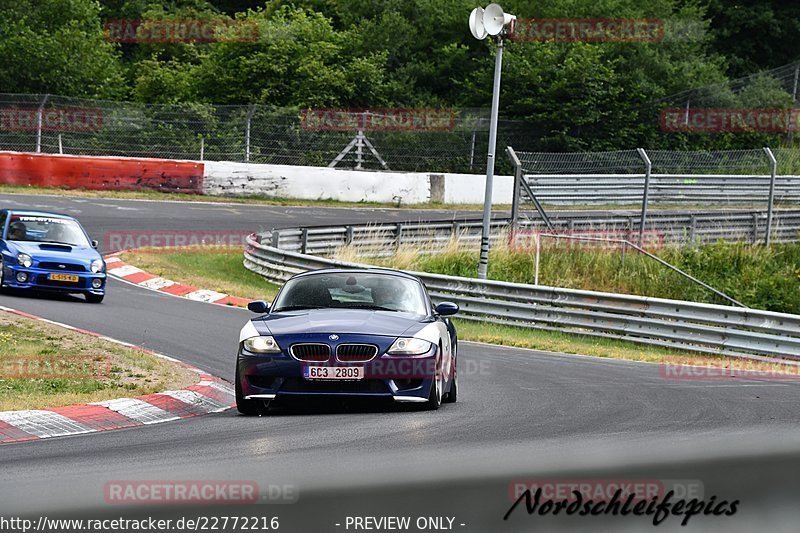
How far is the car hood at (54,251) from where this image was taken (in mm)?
18641

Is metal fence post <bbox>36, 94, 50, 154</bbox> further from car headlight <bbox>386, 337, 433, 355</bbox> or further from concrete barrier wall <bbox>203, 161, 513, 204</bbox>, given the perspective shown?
car headlight <bbox>386, 337, 433, 355</bbox>

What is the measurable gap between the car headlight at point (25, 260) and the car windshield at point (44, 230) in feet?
1.93

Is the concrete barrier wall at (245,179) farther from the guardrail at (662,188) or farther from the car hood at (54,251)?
the car hood at (54,251)

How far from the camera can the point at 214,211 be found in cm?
3206

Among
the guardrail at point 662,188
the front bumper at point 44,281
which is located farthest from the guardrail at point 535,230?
the front bumper at point 44,281

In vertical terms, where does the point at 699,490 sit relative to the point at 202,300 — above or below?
above

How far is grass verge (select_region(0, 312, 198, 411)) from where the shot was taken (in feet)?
32.8

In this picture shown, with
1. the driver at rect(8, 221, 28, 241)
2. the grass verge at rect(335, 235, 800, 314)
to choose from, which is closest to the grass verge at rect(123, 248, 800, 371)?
the grass verge at rect(335, 235, 800, 314)

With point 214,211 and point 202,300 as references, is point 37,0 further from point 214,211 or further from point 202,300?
point 202,300

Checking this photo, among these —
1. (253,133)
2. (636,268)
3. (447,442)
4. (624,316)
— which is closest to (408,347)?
(447,442)

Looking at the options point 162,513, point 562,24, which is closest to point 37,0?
point 562,24

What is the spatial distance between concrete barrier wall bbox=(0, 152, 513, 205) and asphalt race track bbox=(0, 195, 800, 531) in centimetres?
1322

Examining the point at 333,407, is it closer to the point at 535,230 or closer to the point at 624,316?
the point at 624,316

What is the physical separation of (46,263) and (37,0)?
3373 centimetres
